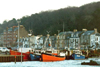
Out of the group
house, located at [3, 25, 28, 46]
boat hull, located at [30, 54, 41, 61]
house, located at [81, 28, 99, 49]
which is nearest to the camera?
boat hull, located at [30, 54, 41, 61]

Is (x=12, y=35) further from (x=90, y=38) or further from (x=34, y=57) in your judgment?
(x=34, y=57)

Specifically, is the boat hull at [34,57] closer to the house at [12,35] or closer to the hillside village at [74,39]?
the hillside village at [74,39]

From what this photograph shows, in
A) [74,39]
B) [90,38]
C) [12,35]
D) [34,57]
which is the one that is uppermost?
[12,35]

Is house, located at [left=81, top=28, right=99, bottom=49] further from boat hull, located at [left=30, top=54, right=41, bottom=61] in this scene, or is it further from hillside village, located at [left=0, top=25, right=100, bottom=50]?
boat hull, located at [left=30, top=54, right=41, bottom=61]

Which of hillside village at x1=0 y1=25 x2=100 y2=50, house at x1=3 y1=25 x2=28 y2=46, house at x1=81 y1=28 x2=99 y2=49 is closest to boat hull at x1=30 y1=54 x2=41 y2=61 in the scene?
hillside village at x1=0 y1=25 x2=100 y2=50

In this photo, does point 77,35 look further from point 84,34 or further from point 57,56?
point 57,56


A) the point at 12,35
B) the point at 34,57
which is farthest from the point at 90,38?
the point at 12,35

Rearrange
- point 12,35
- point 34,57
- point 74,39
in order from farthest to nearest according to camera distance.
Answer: point 12,35 < point 74,39 < point 34,57

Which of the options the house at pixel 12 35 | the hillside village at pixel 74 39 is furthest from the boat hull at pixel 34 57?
the house at pixel 12 35

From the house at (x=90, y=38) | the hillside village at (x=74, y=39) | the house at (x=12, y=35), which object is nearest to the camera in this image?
the house at (x=90, y=38)

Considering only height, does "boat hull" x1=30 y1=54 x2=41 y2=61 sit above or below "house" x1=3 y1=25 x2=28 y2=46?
below

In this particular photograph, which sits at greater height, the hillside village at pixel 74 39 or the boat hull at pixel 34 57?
the hillside village at pixel 74 39

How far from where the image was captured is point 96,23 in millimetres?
180875

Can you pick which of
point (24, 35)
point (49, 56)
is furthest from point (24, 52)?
point (24, 35)
